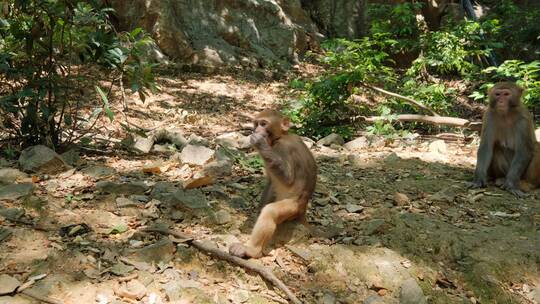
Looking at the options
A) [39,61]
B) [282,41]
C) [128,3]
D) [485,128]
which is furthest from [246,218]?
[282,41]

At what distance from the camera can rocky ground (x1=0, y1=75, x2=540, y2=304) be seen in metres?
3.76

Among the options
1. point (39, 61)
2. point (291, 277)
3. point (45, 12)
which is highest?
point (45, 12)

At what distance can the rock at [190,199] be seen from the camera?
4.82 metres

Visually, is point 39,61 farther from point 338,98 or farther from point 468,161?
point 468,161

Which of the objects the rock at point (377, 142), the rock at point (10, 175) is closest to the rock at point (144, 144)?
the rock at point (10, 175)

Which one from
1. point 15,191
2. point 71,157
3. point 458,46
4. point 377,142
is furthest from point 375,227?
point 458,46

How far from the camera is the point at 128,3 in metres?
12.7

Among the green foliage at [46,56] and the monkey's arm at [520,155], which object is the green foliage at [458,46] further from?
the green foliage at [46,56]

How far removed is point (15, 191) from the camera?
15.3 feet

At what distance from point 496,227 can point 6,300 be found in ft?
A: 15.1

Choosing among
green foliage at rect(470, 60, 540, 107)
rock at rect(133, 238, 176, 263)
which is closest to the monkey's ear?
rock at rect(133, 238, 176, 263)

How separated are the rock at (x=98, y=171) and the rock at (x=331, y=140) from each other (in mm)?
3841

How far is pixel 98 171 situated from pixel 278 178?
2.26m

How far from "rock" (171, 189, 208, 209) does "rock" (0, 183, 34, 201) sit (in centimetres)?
134
